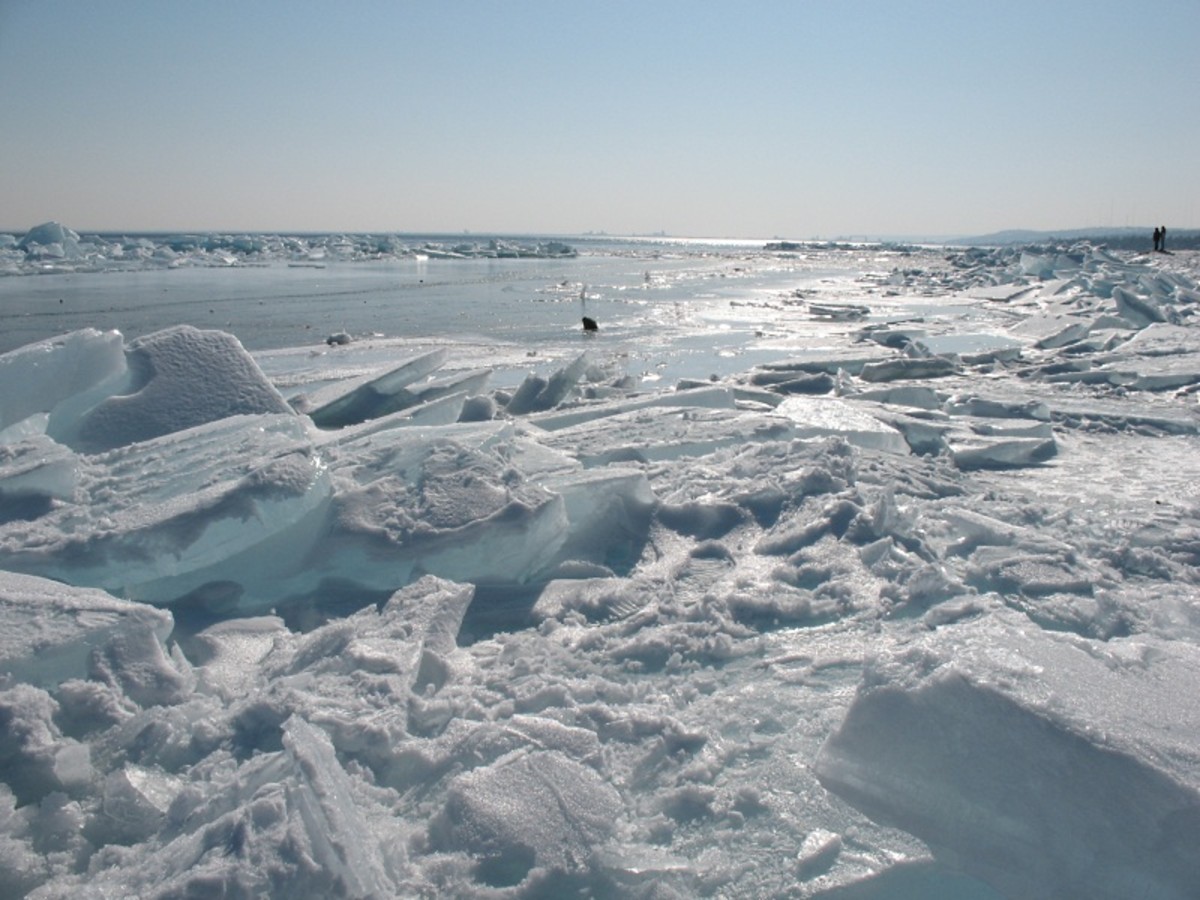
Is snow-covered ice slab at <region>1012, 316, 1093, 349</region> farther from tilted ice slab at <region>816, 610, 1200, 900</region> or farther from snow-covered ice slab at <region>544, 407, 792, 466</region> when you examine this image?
tilted ice slab at <region>816, 610, 1200, 900</region>

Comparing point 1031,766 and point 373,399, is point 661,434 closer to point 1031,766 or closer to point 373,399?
point 373,399

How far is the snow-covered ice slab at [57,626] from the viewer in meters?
2.19

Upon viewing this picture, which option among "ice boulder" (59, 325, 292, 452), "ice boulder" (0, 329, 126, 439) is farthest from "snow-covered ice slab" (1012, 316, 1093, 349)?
"ice boulder" (0, 329, 126, 439)

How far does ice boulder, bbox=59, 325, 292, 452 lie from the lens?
4301 mm

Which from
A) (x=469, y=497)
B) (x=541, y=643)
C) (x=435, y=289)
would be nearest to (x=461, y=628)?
(x=541, y=643)

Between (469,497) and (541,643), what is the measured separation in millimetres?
801

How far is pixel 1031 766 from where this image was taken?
1763 millimetres

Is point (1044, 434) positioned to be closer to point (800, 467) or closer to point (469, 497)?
point (800, 467)

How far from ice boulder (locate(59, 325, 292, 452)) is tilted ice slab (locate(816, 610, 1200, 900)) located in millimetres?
3789

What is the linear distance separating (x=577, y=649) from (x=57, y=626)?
147cm

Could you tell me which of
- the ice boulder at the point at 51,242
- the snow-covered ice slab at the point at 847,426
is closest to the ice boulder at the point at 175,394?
the snow-covered ice slab at the point at 847,426

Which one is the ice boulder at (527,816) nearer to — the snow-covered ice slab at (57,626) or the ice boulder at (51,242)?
the snow-covered ice slab at (57,626)

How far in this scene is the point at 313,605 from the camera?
10.1ft

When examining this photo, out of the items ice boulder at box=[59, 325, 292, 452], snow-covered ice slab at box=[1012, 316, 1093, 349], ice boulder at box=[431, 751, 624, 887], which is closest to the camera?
ice boulder at box=[431, 751, 624, 887]
